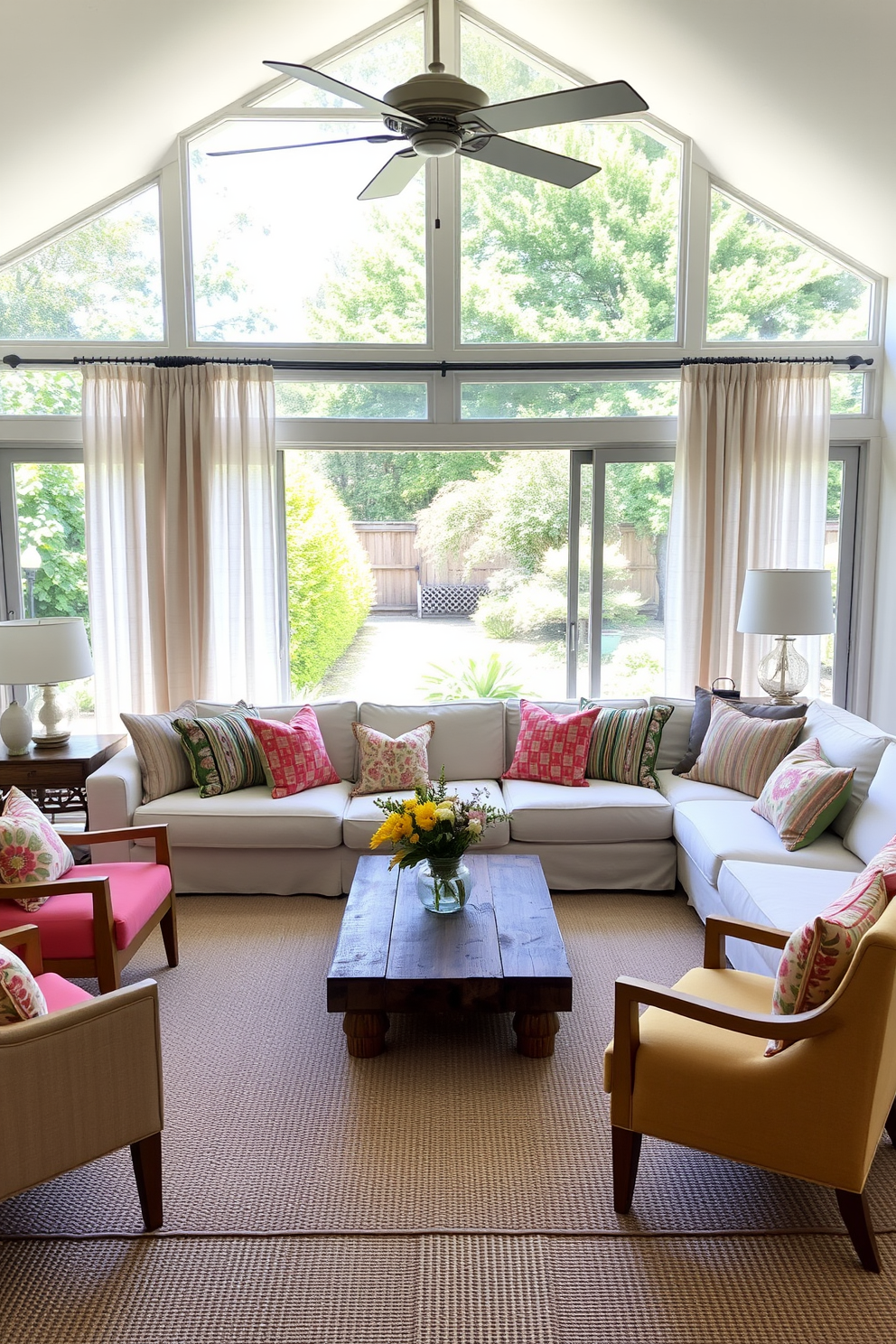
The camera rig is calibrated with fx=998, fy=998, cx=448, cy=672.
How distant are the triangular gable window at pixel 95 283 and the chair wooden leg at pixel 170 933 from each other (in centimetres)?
328

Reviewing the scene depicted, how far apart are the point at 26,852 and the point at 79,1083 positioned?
3.94 ft

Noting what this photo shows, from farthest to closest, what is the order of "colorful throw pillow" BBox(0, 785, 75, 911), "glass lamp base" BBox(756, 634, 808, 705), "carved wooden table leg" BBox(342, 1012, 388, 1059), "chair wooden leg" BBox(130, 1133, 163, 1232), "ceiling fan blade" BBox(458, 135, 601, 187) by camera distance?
"glass lamp base" BBox(756, 634, 808, 705) < "colorful throw pillow" BBox(0, 785, 75, 911) < "carved wooden table leg" BBox(342, 1012, 388, 1059) < "ceiling fan blade" BBox(458, 135, 601, 187) < "chair wooden leg" BBox(130, 1133, 163, 1232)

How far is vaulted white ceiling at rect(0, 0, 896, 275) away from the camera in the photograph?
3914mm

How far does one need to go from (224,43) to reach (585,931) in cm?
435

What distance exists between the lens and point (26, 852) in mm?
3254

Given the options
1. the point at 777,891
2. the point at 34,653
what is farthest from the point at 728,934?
the point at 34,653

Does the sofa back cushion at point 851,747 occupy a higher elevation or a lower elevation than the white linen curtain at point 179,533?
lower

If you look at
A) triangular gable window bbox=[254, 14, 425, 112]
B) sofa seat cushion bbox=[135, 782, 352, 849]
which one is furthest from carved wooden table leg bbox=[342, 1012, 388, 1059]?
triangular gable window bbox=[254, 14, 425, 112]

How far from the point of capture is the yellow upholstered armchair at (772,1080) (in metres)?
2.12

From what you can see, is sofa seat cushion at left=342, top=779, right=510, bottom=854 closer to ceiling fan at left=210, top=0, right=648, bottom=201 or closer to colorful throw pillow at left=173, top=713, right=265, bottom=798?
colorful throw pillow at left=173, top=713, right=265, bottom=798

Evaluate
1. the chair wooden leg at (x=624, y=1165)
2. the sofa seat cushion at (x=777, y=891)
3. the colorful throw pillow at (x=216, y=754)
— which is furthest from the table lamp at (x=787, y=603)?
the chair wooden leg at (x=624, y=1165)

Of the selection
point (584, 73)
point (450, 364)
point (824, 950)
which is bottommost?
point (824, 950)

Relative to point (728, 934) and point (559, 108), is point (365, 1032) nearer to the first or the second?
point (728, 934)

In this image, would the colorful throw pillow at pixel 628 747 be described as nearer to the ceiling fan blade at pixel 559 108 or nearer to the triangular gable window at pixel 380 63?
the ceiling fan blade at pixel 559 108
